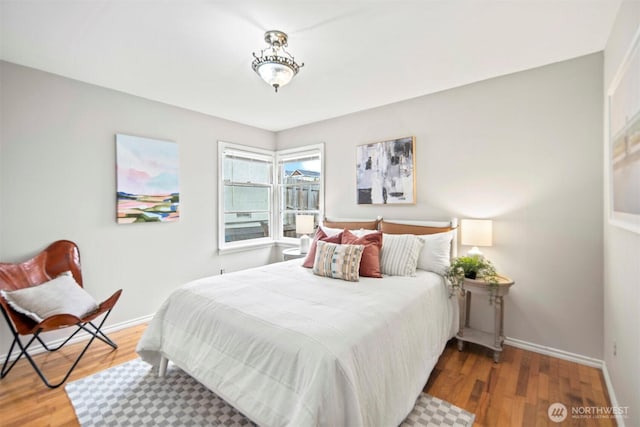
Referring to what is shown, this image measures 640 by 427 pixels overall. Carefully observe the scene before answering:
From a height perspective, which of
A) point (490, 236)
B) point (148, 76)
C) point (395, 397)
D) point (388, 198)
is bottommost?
point (395, 397)

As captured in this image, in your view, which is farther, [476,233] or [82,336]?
[82,336]

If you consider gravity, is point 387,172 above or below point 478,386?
above

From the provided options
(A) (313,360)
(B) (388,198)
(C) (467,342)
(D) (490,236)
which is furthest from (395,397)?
(B) (388,198)

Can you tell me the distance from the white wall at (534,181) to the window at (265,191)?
1782 mm

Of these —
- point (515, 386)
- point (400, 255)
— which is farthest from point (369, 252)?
point (515, 386)

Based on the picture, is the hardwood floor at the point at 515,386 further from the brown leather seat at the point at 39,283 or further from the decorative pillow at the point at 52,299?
the decorative pillow at the point at 52,299

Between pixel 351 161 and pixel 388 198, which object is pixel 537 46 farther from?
pixel 351 161

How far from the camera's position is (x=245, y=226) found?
14.9 ft

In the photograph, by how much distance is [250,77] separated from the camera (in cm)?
278

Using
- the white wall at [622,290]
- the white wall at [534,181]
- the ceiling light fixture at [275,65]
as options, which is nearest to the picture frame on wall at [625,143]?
the white wall at [622,290]

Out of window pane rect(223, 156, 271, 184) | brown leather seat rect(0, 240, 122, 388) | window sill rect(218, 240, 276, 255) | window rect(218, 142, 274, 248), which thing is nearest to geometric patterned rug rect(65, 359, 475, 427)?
brown leather seat rect(0, 240, 122, 388)

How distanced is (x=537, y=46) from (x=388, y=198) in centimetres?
194

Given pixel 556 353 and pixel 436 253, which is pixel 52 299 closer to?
pixel 436 253

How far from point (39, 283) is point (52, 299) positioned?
0.36 metres
